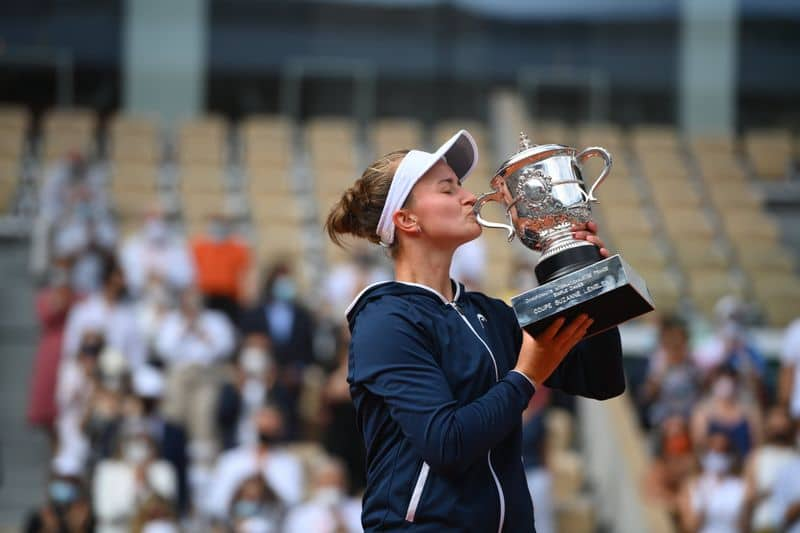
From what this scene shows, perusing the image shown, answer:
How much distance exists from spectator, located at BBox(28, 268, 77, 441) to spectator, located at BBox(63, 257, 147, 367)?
4.8 inches

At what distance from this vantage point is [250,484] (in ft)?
23.6

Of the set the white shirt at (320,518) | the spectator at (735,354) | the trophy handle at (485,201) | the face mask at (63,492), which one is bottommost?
the white shirt at (320,518)

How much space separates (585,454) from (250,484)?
2.24m

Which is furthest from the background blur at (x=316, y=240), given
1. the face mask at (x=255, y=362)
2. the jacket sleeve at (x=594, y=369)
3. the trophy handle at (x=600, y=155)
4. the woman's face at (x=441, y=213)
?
the woman's face at (x=441, y=213)

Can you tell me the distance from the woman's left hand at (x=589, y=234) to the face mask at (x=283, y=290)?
19.6 feet

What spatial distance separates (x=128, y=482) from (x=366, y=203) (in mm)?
5074

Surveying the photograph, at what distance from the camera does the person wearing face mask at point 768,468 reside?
6.88 metres

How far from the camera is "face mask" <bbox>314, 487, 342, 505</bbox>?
708cm

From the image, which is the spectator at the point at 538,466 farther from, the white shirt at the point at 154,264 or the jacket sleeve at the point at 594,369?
the jacket sleeve at the point at 594,369

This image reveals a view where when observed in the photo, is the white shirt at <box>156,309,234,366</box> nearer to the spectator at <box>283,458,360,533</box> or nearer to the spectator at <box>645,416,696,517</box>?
the spectator at <box>283,458,360,533</box>

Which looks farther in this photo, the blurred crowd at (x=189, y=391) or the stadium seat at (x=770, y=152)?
the stadium seat at (x=770, y=152)

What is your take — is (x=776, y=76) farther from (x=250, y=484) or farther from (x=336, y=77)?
(x=250, y=484)

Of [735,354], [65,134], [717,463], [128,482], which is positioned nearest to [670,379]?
[735,354]

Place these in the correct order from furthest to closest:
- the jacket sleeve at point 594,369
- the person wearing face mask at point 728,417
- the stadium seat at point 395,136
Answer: the stadium seat at point 395,136 < the person wearing face mask at point 728,417 < the jacket sleeve at point 594,369
